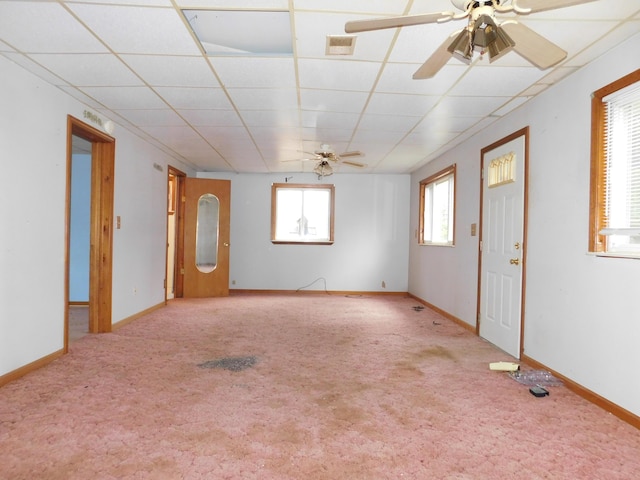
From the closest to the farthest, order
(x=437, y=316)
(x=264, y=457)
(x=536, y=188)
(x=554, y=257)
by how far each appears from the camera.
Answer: (x=264, y=457), (x=554, y=257), (x=536, y=188), (x=437, y=316)

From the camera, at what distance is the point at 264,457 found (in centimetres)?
196

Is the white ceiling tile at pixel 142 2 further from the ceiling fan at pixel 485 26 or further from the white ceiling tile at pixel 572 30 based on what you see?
the white ceiling tile at pixel 572 30

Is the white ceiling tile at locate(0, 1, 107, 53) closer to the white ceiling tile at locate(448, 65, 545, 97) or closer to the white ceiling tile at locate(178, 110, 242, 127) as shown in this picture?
the white ceiling tile at locate(178, 110, 242, 127)

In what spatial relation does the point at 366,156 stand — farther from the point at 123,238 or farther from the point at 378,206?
the point at 123,238

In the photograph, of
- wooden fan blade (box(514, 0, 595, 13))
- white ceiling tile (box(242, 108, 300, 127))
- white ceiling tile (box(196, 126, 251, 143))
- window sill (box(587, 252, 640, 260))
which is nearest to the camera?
wooden fan blade (box(514, 0, 595, 13))

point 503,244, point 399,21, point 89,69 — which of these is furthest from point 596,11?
point 89,69

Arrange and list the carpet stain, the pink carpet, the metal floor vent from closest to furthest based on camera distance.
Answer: the pink carpet, the metal floor vent, the carpet stain

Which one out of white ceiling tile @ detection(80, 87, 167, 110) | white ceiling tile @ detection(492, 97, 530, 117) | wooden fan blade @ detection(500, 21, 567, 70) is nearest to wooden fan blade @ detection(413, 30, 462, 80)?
wooden fan blade @ detection(500, 21, 567, 70)

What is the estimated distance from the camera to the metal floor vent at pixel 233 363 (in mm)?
3311

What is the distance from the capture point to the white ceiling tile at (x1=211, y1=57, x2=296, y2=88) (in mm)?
2842

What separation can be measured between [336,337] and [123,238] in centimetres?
281

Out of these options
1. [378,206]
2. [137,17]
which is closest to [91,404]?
[137,17]

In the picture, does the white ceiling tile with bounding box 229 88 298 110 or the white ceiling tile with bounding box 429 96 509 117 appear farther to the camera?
the white ceiling tile with bounding box 429 96 509 117

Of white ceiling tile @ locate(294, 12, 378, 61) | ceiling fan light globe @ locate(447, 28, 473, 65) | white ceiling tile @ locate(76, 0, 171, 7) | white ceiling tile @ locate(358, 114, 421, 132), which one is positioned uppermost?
white ceiling tile @ locate(76, 0, 171, 7)
